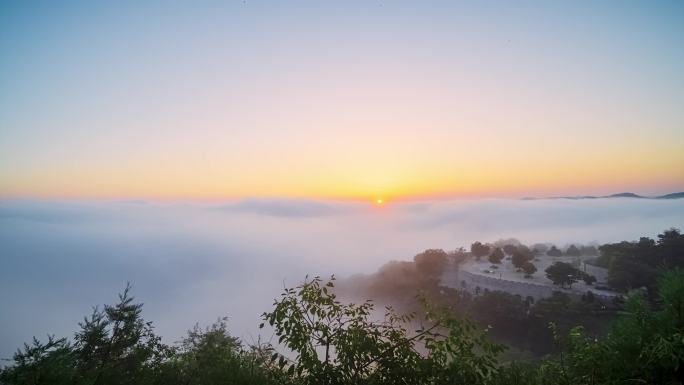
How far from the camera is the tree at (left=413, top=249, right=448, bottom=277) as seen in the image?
8681cm

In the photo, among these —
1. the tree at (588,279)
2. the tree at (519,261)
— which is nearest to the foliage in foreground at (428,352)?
the tree at (588,279)

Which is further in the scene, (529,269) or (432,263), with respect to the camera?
(432,263)

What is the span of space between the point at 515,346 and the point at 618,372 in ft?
195

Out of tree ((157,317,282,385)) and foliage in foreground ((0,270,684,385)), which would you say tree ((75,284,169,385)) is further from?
foliage in foreground ((0,270,684,385))

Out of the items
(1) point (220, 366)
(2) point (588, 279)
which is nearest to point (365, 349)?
(1) point (220, 366)

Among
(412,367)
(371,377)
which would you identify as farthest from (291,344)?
(412,367)

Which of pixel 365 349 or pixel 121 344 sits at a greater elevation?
pixel 365 349

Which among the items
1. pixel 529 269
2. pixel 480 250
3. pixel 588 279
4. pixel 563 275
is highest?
pixel 563 275

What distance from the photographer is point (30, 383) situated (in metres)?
5.27

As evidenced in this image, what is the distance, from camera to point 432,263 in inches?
3440

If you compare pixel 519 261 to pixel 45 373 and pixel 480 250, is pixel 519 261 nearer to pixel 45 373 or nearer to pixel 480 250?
pixel 480 250

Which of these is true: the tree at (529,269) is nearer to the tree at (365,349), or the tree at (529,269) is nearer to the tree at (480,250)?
the tree at (480,250)

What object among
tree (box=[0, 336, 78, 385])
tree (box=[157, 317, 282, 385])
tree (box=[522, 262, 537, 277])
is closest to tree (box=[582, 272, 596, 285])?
tree (box=[522, 262, 537, 277])

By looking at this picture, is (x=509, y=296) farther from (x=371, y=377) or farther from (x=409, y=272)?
(x=371, y=377)
